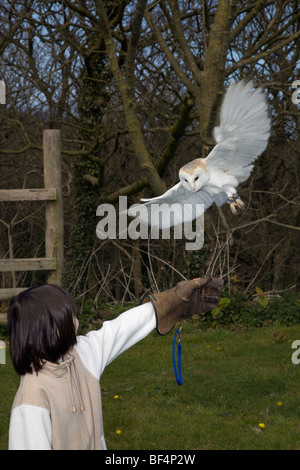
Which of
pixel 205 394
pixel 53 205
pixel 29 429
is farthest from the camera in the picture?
pixel 53 205

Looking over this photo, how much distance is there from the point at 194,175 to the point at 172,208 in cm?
45

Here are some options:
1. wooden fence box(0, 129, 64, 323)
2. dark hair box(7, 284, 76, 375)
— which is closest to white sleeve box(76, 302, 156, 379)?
dark hair box(7, 284, 76, 375)

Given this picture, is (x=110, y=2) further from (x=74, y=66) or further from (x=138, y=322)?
(x=138, y=322)

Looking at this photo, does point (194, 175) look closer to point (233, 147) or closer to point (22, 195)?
point (233, 147)

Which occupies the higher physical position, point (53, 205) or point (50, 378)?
point (53, 205)

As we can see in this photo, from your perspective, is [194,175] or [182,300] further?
[194,175]

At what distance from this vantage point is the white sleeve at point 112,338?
5.67 feet

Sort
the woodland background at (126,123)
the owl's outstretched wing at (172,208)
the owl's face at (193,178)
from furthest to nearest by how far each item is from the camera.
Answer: the woodland background at (126,123) → the owl's outstretched wing at (172,208) → the owl's face at (193,178)

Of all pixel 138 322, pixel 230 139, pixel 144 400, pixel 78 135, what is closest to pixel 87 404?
pixel 138 322

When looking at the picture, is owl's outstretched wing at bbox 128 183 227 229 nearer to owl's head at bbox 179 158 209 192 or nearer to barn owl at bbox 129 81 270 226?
barn owl at bbox 129 81 270 226

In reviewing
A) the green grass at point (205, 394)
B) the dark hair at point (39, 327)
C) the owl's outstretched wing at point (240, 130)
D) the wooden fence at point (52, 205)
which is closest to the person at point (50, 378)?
the dark hair at point (39, 327)

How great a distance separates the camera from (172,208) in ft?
10.1

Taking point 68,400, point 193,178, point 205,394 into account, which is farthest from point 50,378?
point 205,394

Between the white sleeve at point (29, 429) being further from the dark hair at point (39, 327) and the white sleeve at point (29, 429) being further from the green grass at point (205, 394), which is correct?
the green grass at point (205, 394)
